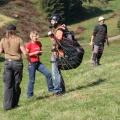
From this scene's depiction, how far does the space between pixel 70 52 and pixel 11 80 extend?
1.97 meters

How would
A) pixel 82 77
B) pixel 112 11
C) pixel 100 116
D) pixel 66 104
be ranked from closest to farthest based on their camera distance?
pixel 100 116
pixel 66 104
pixel 82 77
pixel 112 11

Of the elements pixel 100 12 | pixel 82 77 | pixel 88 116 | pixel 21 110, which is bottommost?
pixel 100 12

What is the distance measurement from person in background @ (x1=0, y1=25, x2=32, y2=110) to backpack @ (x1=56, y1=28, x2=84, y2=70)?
1.20 metres

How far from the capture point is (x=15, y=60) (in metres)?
10.5

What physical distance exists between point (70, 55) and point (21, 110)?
2.26 m

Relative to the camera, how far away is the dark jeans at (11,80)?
1057 centimetres

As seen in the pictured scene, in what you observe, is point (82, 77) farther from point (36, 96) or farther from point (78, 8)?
point (78, 8)

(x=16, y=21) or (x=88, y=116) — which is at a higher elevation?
(x=88, y=116)

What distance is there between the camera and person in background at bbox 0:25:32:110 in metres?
10.4

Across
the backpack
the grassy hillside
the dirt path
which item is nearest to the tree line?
the grassy hillside

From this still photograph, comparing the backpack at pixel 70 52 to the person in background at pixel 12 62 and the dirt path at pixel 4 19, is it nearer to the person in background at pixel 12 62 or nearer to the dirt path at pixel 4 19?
the person in background at pixel 12 62

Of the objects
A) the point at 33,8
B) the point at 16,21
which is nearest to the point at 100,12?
the point at 33,8

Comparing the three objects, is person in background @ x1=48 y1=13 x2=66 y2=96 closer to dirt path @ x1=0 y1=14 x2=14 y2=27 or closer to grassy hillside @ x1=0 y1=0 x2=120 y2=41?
grassy hillside @ x1=0 y1=0 x2=120 y2=41

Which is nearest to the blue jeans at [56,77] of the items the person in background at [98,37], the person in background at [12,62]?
the person in background at [12,62]
